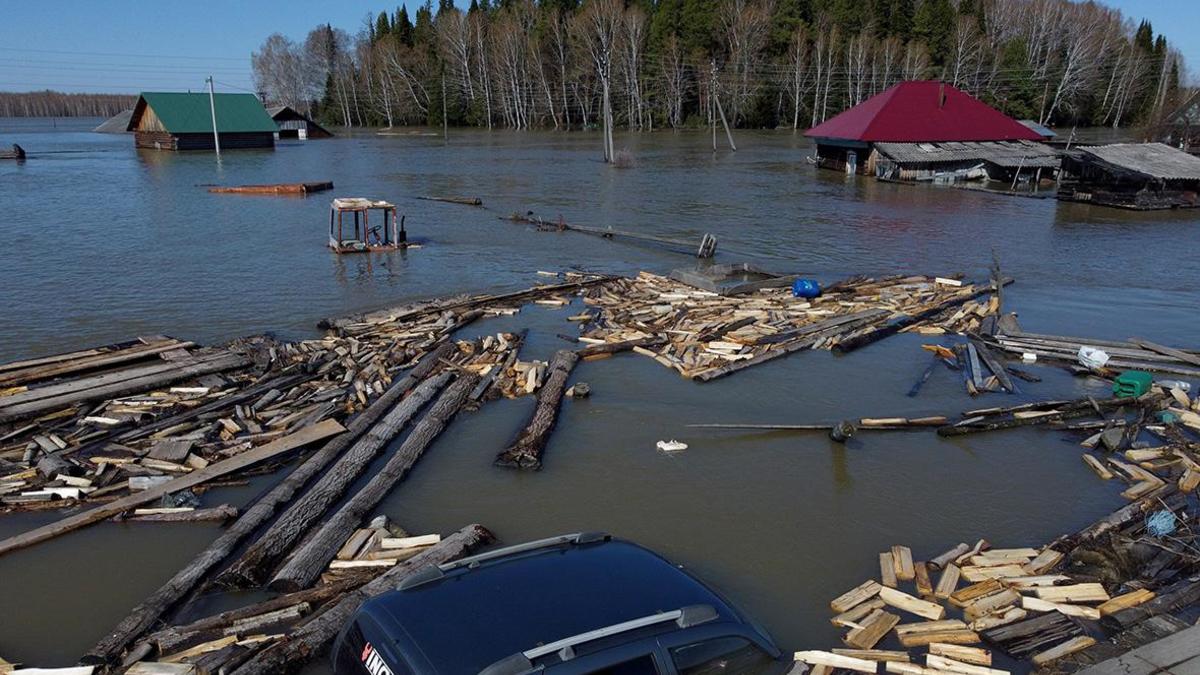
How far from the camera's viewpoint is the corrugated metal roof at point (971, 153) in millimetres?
55438

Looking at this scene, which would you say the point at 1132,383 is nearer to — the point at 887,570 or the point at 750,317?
the point at 750,317

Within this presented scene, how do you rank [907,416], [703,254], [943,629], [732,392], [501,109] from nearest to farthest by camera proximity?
[943,629] → [907,416] → [732,392] → [703,254] → [501,109]

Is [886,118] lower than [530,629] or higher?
higher

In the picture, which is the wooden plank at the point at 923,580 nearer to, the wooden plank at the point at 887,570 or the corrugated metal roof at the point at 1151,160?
the wooden plank at the point at 887,570

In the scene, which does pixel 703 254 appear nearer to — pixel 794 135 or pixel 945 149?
pixel 945 149

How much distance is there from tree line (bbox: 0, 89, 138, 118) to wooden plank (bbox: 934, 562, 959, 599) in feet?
635

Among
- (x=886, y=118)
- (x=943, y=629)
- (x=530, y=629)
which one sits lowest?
Result: (x=943, y=629)

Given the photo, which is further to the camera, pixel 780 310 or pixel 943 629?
pixel 780 310

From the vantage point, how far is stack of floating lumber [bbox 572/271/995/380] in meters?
18.8

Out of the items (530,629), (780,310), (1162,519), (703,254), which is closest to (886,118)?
(703,254)

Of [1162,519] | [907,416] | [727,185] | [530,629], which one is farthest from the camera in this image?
[727,185]

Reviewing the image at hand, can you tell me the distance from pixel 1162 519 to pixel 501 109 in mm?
117912

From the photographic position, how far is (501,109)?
121 metres

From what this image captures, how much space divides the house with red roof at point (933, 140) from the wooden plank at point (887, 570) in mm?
49625
